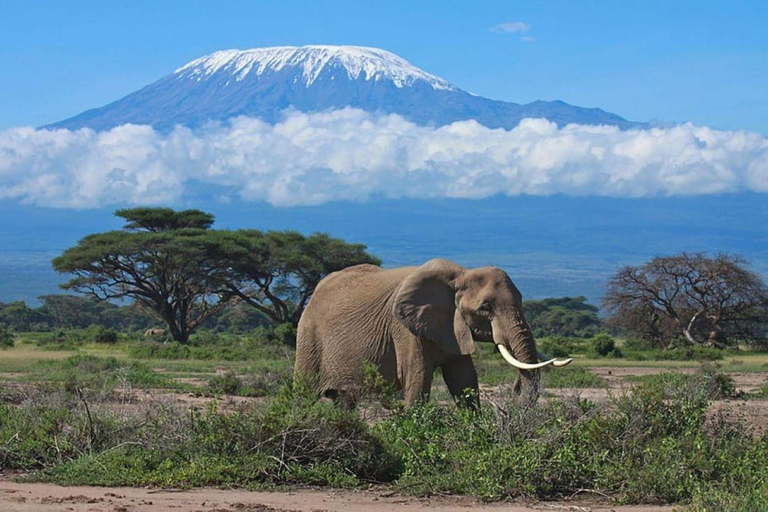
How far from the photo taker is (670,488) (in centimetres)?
910

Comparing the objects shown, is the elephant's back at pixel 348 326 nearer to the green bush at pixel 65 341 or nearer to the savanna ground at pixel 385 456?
the savanna ground at pixel 385 456

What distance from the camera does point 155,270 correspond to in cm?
4362

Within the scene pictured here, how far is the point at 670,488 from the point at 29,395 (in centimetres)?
678

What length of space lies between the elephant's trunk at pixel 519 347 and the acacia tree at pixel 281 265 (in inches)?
1296

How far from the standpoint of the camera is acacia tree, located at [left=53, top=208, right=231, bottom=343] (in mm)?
43406

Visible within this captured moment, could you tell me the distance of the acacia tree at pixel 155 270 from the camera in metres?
43.4

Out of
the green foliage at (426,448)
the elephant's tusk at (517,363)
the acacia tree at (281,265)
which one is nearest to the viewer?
the green foliage at (426,448)

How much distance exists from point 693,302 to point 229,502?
109 feet

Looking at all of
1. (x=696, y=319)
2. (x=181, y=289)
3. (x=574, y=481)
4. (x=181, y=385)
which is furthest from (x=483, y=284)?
(x=181, y=289)

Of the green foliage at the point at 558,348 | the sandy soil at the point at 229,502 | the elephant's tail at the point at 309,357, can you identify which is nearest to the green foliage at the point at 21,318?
the green foliage at the point at 558,348

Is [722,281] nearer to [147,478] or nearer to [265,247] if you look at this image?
[265,247]

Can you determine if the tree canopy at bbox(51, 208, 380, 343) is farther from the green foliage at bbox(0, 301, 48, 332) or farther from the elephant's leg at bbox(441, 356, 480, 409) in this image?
the elephant's leg at bbox(441, 356, 480, 409)

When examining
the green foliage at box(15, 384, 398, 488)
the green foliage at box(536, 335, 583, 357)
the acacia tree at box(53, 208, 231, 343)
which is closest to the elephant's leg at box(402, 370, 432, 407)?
the green foliage at box(15, 384, 398, 488)

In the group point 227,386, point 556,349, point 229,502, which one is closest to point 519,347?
point 229,502
